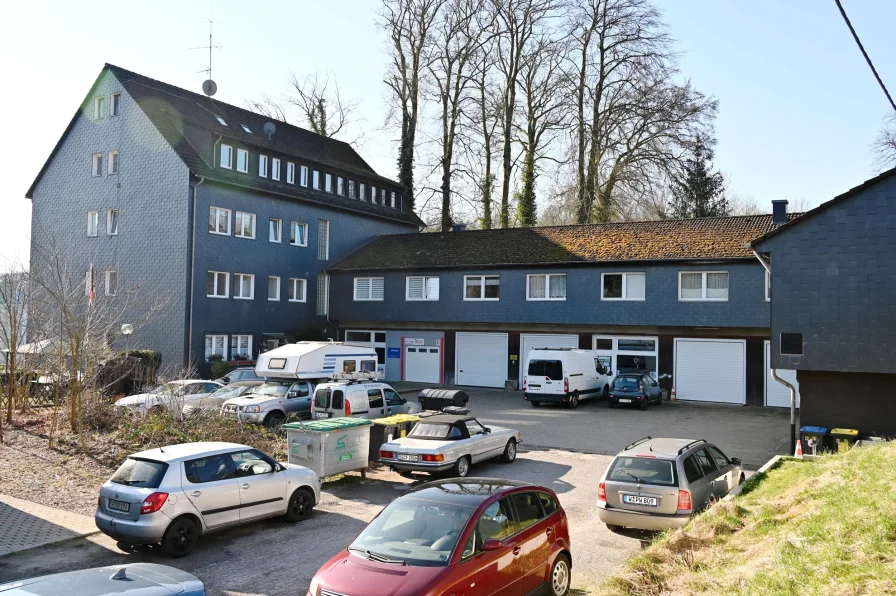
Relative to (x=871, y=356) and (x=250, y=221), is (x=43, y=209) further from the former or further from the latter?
(x=871, y=356)

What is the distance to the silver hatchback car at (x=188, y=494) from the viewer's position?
9.96 metres

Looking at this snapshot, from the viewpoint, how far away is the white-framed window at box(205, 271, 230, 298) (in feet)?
104

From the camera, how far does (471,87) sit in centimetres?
4359

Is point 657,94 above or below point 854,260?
above

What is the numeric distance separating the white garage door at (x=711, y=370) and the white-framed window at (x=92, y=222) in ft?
87.0

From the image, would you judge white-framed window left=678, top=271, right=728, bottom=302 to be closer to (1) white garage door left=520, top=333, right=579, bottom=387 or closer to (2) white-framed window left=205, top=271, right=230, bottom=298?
(1) white garage door left=520, top=333, right=579, bottom=387

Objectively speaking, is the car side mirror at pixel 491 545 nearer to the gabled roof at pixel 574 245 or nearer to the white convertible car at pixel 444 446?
the white convertible car at pixel 444 446

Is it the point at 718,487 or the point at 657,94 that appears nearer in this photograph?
the point at 718,487

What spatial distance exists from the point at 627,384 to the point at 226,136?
67.4ft

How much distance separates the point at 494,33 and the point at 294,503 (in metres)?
36.0

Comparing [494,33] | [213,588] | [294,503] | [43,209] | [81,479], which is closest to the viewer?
[213,588]

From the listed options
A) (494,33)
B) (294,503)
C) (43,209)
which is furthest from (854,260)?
(43,209)

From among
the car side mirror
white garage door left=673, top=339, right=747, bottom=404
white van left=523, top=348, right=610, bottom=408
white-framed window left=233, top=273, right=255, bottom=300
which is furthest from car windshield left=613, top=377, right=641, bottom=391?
the car side mirror

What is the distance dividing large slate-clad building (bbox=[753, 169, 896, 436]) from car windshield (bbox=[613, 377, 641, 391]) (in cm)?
840
